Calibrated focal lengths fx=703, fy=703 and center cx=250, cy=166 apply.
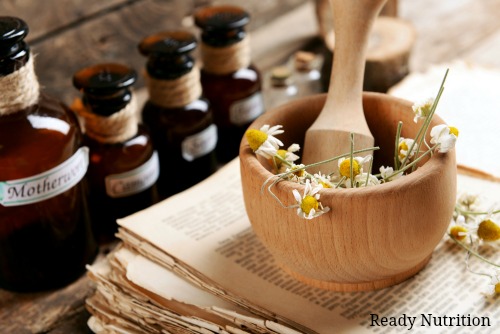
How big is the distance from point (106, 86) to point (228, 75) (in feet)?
0.83

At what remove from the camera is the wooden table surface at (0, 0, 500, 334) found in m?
0.82

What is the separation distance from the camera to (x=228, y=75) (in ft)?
3.36

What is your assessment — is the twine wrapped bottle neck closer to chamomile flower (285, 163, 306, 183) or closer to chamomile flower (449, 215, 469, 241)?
chamomile flower (285, 163, 306, 183)

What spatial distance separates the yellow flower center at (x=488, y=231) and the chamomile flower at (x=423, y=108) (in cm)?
14

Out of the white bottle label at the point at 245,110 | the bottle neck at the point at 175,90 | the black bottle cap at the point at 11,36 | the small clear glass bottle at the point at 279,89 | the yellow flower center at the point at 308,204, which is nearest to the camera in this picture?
the yellow flower center at the point at 308,204

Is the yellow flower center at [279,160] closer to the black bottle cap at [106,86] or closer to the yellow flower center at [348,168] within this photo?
the yellow flower center at [348,168]

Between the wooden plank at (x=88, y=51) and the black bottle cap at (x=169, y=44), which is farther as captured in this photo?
the black bottle cap at (x=169, y=44)

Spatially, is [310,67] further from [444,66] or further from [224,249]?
[224,249]

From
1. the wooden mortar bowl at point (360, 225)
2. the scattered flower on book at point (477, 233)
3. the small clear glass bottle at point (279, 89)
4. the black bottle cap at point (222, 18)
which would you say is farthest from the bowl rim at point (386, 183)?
the small clear glass bottle at point (279, 89)

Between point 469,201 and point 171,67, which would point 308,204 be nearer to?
point 469,201

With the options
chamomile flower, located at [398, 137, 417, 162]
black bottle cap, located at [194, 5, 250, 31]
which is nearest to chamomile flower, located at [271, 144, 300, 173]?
chamomile flower, located at [398, 137, 417, 162]

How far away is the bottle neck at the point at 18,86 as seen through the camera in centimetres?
73

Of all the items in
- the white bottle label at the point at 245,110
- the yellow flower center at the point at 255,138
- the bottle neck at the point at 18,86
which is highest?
the bottle neck at the point at 18,86

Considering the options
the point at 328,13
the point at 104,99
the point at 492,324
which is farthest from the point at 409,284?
the point at 328,13
